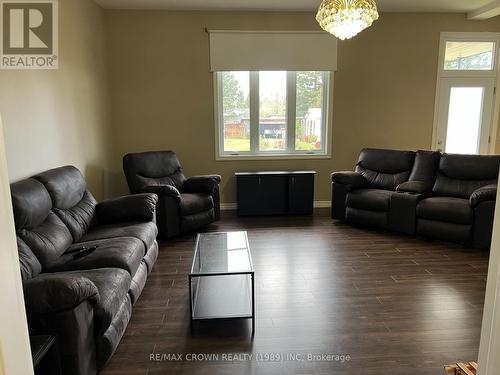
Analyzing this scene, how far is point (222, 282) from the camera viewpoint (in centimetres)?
281

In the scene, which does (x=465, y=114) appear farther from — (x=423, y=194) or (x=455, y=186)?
(x=423, y=194)

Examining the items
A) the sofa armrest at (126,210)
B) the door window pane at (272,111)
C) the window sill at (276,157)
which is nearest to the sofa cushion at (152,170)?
the window sill at (276,157)

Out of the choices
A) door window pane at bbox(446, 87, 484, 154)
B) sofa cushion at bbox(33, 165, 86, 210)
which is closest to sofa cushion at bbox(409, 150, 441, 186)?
door window pane at bbox(446, 87, 484, 154)

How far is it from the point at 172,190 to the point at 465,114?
4.53 meters

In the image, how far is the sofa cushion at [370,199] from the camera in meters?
4.32

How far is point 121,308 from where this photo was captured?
7.32 ft

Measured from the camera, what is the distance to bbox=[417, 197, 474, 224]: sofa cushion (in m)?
3.79

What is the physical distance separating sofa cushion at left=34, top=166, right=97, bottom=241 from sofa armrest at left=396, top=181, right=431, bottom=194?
3.45m

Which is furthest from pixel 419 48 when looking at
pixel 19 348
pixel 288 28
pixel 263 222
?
pixel 19 348

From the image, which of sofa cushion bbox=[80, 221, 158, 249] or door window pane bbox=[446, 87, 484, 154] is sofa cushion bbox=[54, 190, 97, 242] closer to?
sofa cushion bbox=[80, 221, 158, 249]

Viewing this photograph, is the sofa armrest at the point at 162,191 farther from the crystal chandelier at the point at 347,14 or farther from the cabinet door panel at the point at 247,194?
the crystal chandelier at the point at 347,14

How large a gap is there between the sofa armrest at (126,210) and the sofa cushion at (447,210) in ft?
9.68

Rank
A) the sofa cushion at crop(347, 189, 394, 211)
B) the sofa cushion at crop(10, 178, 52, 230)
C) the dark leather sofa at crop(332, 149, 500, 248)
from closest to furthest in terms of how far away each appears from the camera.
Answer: the sofa cushion at crop(10, 178, 52, 230) < the dark leather sofa at crop(332, 149, 500, 248) < the sofa cushion at crop(347, 189, 394, 211)

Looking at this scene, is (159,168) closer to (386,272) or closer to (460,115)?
(386,272)
